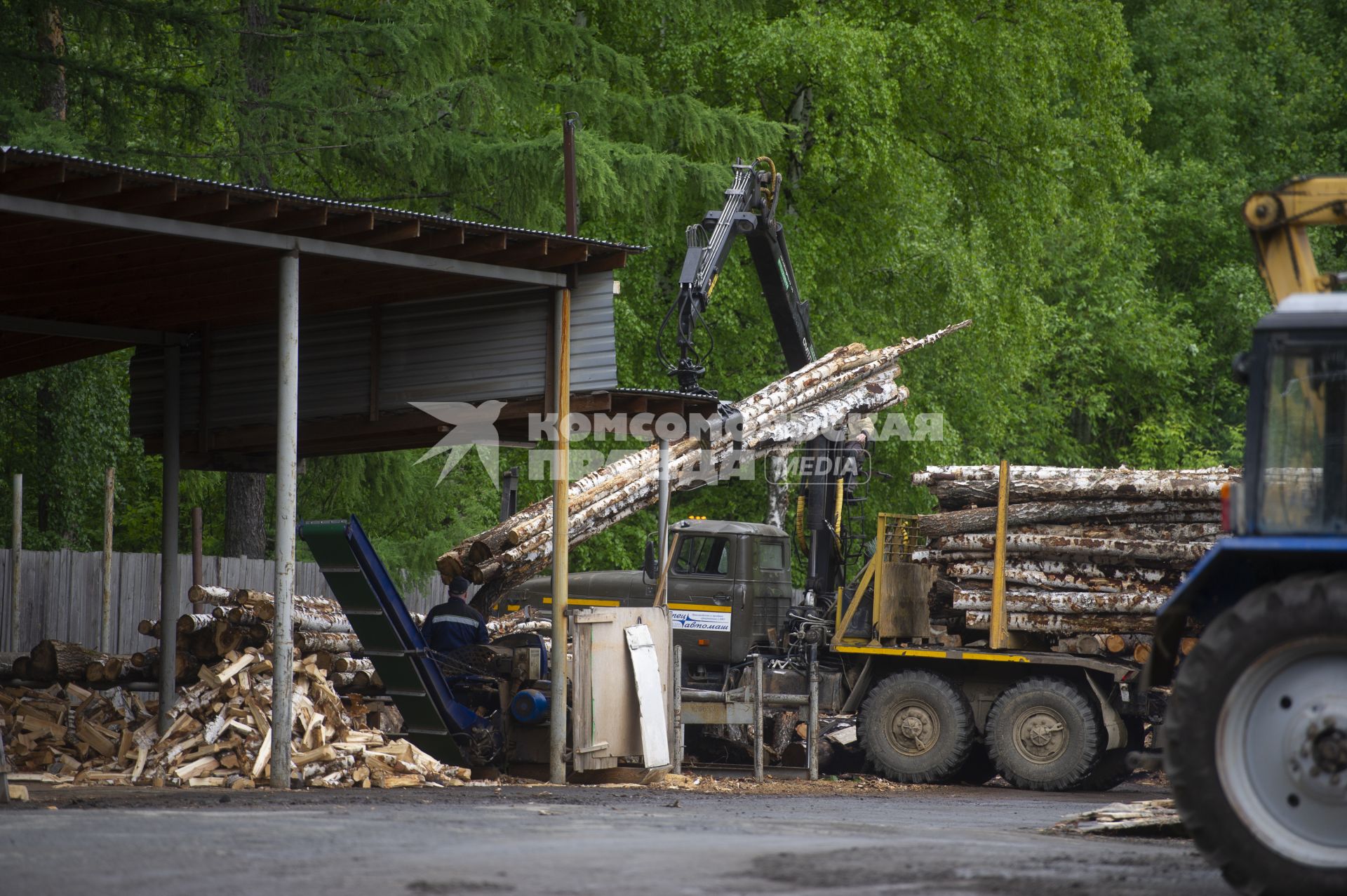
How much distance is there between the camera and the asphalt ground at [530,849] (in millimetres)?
7320

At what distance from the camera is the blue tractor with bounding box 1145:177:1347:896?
7219 mm

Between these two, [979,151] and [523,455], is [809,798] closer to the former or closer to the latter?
[523,455]

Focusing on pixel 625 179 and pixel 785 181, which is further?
pixel 785 181

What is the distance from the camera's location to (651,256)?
29.2m

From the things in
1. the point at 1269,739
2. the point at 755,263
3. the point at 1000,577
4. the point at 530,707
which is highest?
the point at 755,263

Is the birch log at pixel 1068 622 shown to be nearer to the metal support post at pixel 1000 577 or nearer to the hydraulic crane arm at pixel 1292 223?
the metal support post at pixel 1000 577

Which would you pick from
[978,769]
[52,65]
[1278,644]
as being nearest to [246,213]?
[52,65]

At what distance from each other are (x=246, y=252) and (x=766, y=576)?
29.9ft

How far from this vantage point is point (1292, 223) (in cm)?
949

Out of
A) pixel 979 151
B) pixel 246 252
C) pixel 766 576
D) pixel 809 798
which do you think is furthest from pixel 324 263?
pixel 979 151

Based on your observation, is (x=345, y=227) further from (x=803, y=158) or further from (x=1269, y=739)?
(x=803, y=158)

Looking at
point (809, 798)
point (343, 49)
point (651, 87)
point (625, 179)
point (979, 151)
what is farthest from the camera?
point (979, 151)

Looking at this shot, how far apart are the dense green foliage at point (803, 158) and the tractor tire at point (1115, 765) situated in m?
9.21

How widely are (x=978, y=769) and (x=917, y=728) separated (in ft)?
3.78
